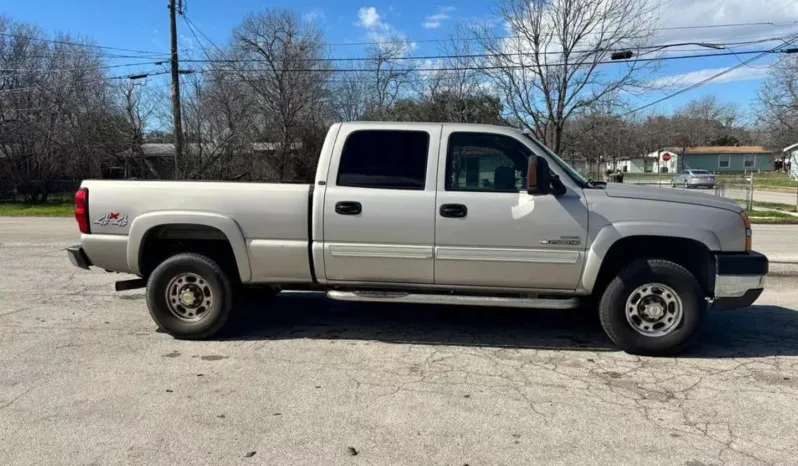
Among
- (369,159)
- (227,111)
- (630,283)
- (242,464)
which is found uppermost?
(227,111)

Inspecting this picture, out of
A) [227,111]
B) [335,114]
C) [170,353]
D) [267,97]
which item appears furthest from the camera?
[335,114]

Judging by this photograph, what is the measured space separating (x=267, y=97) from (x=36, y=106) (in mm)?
11375

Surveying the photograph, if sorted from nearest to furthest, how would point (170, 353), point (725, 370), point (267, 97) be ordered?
point (725, 370) < point (170, 353) < point (267, 97)

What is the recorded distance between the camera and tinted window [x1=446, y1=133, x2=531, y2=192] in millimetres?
5055

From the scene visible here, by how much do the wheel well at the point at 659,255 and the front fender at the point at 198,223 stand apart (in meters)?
3.21

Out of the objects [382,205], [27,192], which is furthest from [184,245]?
[27,192]

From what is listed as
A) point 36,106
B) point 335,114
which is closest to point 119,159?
point 36,106

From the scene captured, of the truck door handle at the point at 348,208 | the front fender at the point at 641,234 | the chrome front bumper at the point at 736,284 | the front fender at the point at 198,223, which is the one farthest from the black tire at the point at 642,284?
the front fender at the point at 198,223

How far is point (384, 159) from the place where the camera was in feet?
17.1

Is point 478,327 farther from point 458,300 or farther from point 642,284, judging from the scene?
point 642,284

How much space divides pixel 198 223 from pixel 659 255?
4160 mm

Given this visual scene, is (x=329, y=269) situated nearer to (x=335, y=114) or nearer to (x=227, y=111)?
(x=227, y=111)

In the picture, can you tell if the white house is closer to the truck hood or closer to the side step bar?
the truck hood

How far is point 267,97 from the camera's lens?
30.4 m
